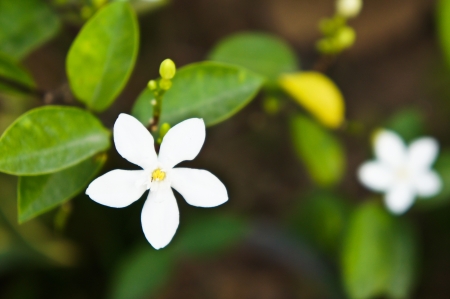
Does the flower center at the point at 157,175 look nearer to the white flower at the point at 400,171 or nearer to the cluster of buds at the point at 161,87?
the cluster of buds at the point at 161,87

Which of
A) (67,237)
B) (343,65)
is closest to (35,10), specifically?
(67,237)

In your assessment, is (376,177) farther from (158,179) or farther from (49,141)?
(49,141)

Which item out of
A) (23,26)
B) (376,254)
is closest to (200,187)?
(23,26)

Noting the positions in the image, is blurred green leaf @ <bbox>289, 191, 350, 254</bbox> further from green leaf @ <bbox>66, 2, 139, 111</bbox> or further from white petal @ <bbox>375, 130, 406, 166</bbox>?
green leaf @ <bbox>66, 2, 139, 111</bbox>

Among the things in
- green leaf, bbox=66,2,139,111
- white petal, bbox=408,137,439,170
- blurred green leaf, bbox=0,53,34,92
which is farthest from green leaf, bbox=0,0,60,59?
white petal, bbox=408,137,439,170

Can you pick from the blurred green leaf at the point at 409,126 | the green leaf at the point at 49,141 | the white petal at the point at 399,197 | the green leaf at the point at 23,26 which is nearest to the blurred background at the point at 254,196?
the blurred green leaf at the point at 409,126

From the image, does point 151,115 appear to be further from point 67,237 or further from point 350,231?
point 67,237
